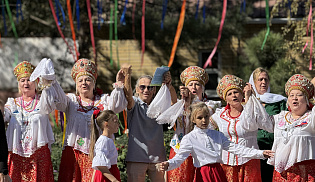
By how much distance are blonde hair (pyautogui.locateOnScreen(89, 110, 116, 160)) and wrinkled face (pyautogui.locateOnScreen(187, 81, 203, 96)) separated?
98 centimetres

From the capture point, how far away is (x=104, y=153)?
18.3ft

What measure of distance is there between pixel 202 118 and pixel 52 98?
161 cm

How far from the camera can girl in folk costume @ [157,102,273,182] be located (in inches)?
218

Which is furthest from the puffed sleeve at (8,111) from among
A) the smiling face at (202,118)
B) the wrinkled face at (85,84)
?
the smiling face at (202,118)

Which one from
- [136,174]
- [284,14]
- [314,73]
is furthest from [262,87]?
[284,14]

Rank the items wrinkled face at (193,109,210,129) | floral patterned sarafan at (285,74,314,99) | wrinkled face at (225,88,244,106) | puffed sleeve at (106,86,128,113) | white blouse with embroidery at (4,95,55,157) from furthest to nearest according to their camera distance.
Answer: white blouse with embroidery at (4,95,55,157) < wrinkled face at (225,88,244,106) < puffed sleeve at (106,86,128,113) < floral patterned sarafan at (285,74,314,99) < wrinkled face at (193,109,210,129)

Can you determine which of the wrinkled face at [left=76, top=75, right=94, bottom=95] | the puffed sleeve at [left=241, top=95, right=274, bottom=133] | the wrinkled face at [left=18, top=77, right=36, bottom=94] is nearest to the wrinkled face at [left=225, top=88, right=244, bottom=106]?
the puffed sleeve at [left=241, top=95, right=274, bottom=133]

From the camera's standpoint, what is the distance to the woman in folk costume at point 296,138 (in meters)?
5.73

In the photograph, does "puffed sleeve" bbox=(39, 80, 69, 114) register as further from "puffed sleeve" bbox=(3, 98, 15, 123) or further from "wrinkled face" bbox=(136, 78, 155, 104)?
"wrinkled face" bbox=(136, 78, 155, 104)

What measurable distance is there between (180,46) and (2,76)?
442 cm

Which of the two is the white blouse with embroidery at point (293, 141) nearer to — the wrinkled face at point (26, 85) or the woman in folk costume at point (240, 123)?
the woman in folk costume at point (240, 123)

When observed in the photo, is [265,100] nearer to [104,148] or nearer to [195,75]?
[195,75]

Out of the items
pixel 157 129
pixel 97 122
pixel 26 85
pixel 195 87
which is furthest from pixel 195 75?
pixel 26 85

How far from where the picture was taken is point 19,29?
502 inches
